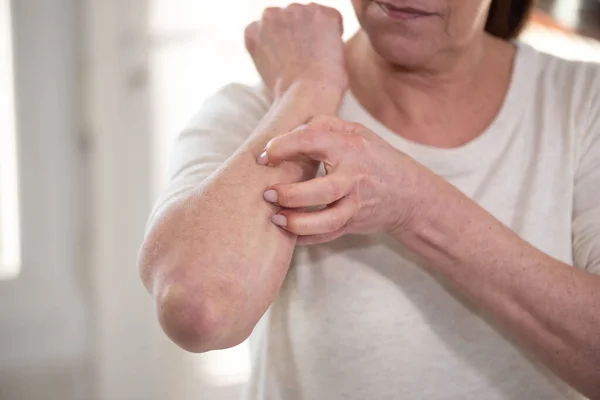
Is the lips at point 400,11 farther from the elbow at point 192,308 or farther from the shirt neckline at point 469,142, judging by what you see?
the elbow at point 192,308

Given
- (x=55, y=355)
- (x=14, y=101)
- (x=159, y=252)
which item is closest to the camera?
(x=159, y=252)

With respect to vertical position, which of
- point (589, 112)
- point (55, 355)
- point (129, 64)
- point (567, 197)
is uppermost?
point (589, 112)

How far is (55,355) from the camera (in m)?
1.92

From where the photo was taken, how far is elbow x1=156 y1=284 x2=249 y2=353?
58cm

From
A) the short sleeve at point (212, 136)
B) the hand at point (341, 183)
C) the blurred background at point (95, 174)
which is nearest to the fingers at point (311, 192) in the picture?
Result: the hand at point (341, 183)

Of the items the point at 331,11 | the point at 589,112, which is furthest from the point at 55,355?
the point at 589,112

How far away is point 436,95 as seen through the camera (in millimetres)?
896

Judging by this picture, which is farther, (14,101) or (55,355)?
(55,355)

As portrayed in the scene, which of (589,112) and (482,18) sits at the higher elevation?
(482,18)

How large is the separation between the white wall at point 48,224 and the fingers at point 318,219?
1.41 m

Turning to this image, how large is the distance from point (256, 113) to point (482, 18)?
14.4 inches

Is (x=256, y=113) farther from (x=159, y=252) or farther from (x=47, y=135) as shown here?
(x=47, y=135)

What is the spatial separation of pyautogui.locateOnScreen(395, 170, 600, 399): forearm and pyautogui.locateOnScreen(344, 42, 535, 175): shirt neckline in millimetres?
127

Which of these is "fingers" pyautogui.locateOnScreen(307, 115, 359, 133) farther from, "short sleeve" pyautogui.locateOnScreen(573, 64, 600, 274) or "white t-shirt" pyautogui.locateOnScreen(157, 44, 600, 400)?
"short sleeve" pyautogui.locateOnScreen(573, 64, 600, 274)
